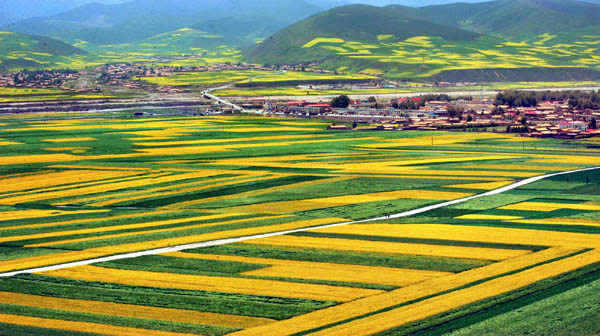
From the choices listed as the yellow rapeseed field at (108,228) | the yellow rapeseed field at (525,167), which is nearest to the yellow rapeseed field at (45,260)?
the yellow rapeseed field at (108,228)

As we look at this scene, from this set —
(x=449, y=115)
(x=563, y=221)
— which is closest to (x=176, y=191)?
(x=563, y=221)

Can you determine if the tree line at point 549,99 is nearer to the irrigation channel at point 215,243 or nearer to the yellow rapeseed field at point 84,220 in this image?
the irrigation channel at point 215,243

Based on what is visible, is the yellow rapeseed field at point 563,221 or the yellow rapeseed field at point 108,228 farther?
the yellow rapeseed field at point 563,221

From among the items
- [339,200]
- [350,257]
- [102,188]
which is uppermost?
[339,200]

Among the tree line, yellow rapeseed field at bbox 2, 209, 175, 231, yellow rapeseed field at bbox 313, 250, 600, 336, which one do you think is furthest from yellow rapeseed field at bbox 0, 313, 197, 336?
the tree line

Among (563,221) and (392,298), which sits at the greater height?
(563,221)

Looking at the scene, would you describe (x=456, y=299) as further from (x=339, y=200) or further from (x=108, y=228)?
(x=108, y=228)

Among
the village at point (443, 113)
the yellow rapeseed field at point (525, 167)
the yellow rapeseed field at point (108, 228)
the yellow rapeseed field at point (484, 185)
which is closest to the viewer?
the yellow rapeseed field at point (108, 228)

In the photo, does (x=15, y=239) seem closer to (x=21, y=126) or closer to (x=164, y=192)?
(x=164, y=192)
